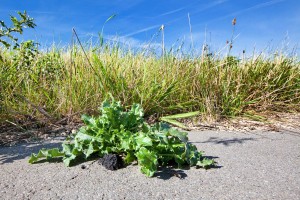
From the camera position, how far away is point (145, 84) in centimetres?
361

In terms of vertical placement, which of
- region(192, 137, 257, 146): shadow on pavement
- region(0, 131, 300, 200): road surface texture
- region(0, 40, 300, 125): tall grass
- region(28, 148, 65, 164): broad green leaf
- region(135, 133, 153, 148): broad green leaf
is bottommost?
region(0, 131, 300, 200): road surface texture

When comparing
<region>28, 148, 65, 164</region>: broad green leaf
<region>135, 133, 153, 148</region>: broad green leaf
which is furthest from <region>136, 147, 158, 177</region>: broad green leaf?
<region>28, 148, 65, 164</region>: broad green leaf

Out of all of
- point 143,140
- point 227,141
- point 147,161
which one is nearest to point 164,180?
point 147,161

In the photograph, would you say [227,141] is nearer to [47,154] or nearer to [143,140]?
[143,140]

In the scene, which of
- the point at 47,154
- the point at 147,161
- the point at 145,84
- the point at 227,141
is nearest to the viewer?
the point at 147,161

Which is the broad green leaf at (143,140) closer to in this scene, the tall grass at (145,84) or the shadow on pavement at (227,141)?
the shadow on pavement at (227,141)

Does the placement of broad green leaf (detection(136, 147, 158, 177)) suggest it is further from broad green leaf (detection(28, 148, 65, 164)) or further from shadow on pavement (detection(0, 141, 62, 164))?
shadow on pavement (detection(0, 141, 62, 164))

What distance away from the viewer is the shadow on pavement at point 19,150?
2.17 m

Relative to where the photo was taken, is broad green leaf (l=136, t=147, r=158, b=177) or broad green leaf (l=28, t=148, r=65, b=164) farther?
broad green leaf (l=28, t=148, r=65, b=164)

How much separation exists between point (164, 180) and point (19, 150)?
1.27 metres

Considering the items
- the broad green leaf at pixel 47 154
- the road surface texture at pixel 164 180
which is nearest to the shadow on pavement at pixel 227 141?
the road surface texture at pixel 164 180

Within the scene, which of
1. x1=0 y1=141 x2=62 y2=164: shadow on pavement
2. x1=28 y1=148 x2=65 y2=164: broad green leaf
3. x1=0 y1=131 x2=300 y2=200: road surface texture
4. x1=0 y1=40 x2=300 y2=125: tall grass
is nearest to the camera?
x1=0 y1=131 x2=300 y2=200: road surface texture

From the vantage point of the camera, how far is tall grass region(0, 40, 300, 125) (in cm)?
340

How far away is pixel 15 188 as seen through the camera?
5.42ft
